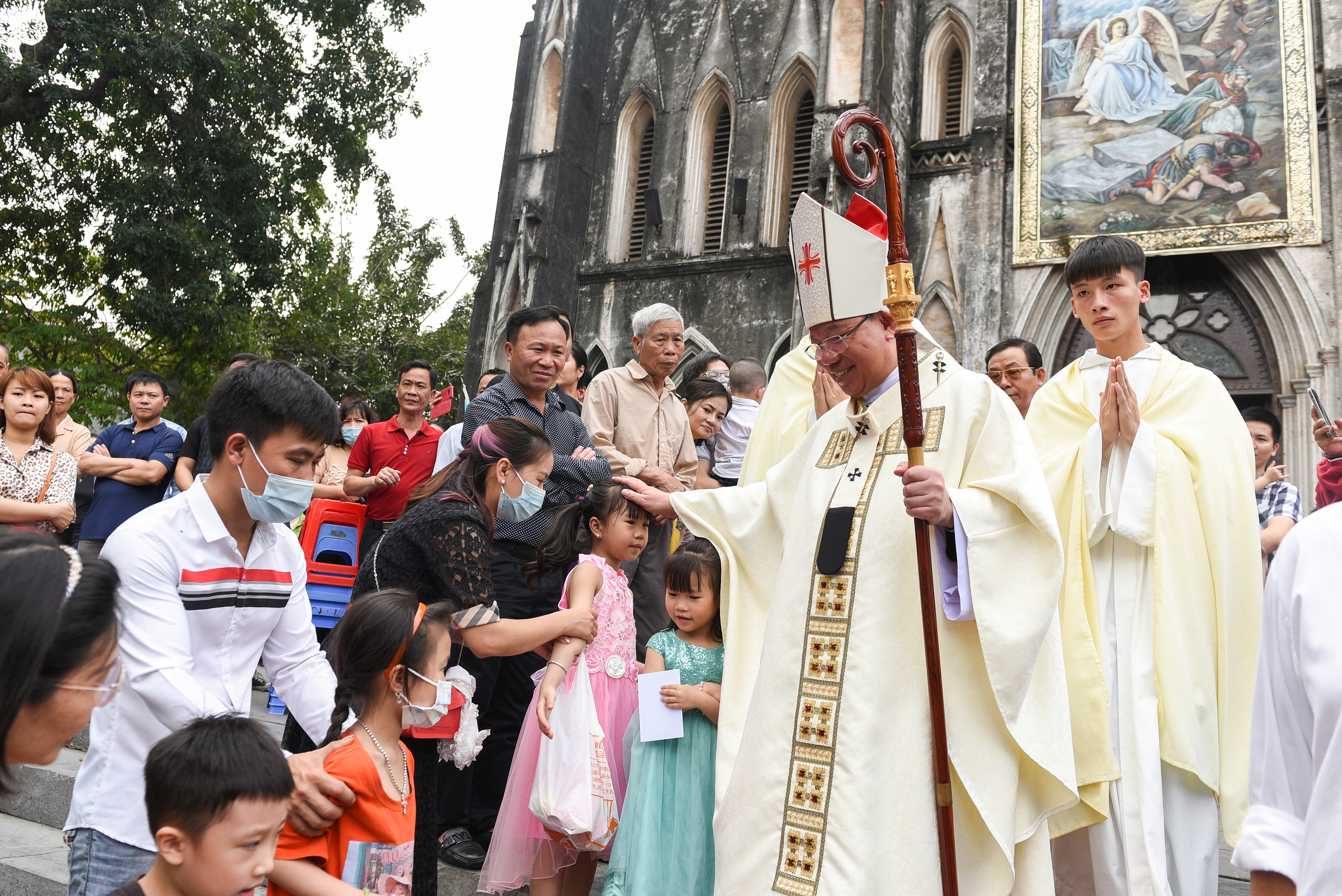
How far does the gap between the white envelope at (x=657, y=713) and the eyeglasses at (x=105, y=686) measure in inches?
88.3

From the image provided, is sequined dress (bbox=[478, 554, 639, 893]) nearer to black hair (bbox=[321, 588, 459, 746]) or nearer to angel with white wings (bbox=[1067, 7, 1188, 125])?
black hair (bbox=[321, 588, 459, 746])

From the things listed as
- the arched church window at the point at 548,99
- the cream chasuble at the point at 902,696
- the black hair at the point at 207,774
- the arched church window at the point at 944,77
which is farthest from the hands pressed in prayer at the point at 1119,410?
the arched church window at the point at 548,99

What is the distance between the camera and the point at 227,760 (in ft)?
6.94

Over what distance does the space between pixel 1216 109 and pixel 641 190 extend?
323 inches

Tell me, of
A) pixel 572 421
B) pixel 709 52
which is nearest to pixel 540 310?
pixel 572 421

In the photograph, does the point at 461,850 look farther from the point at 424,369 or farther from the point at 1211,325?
the point at 1211,325

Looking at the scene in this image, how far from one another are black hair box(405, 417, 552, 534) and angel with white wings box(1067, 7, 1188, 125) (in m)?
11.0

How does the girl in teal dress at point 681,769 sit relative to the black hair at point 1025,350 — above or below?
below

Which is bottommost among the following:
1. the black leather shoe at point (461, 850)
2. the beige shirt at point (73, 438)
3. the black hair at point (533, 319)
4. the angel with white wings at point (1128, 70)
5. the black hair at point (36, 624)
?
the black leather shoe at point (461, 850)

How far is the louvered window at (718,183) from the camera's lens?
1556 cm

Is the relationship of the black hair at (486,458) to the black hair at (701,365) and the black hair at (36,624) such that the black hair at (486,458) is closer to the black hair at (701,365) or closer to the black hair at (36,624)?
the black hair at (36,624)

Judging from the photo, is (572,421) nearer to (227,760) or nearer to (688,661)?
(688,661)

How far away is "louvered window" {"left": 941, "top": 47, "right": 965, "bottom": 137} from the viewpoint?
46.1 ft

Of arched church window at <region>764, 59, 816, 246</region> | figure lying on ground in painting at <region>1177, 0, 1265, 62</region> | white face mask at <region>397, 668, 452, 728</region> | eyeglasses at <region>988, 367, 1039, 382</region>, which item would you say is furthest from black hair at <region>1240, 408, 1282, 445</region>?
arched church window at <region>764, 59, 816, 246</region>
